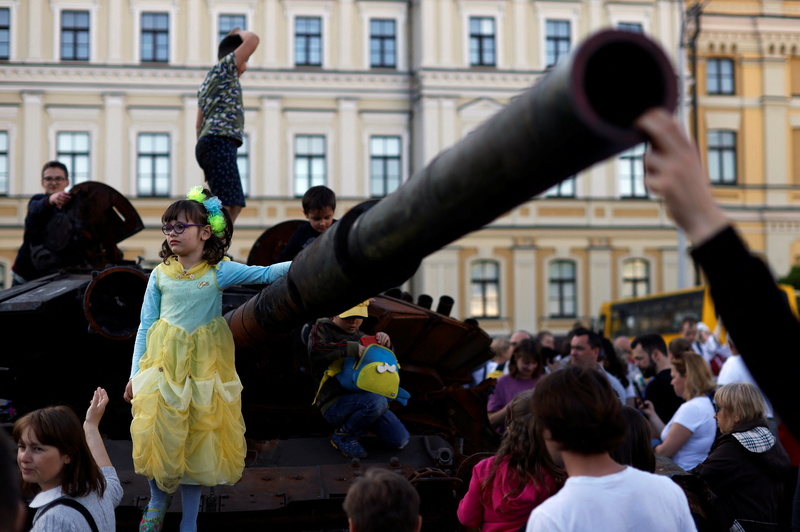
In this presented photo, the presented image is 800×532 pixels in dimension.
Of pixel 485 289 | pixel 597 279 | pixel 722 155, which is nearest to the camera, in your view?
pixel 485 289

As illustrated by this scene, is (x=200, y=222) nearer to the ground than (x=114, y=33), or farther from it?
nearer to the ground

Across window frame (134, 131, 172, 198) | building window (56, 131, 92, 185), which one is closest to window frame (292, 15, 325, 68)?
window frame (134, 131, 172, 198)

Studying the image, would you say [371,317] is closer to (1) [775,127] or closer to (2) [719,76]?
(2) [719,76]

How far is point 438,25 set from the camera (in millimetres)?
31047

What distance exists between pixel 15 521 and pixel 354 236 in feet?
3.14

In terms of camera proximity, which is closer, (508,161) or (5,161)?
(508,161)

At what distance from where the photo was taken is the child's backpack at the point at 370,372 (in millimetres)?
5137

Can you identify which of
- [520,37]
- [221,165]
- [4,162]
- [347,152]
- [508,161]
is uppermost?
[520,37]

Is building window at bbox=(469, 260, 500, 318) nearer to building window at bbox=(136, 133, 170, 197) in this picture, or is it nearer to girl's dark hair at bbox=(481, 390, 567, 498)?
building window at bbox=(136, 133, 170, 197)

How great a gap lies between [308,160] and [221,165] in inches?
984

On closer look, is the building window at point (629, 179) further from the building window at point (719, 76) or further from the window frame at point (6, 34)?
the window frame at point (6, 34)

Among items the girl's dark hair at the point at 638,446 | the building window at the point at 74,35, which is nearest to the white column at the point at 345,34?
the building window at the point at 74,35

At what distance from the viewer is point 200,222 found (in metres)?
4.41

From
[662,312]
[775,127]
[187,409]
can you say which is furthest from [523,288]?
[187,409]
